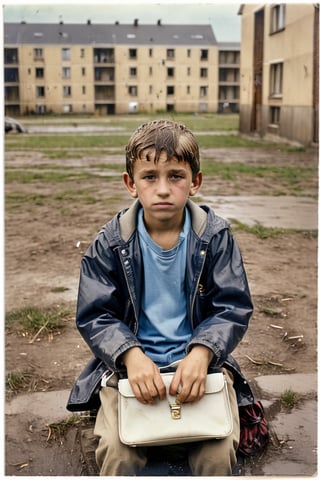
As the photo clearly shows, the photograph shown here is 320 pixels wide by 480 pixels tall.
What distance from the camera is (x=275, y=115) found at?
2023 cm

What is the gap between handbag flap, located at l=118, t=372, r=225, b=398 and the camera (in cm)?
180

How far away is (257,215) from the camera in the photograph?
6996 millimetres

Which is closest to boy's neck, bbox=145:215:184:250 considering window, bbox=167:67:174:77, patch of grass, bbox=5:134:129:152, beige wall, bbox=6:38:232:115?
beige wall, bbox=6:38:232:115

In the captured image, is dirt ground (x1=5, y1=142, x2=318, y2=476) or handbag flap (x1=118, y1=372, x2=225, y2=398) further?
dirt ground (x1=5, y1=142, x2=318, y2=476)

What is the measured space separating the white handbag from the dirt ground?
25.0 inches

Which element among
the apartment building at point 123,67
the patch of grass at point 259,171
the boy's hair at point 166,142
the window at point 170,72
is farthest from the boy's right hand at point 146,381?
the window at point 170,72

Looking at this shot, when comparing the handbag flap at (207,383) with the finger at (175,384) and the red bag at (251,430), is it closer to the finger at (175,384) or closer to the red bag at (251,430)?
the finger at (175,384)

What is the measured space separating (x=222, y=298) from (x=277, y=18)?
18.2 metres

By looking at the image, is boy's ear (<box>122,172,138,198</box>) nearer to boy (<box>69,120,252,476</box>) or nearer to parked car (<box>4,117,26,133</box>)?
boy (<box>69,120,252,476</box>)

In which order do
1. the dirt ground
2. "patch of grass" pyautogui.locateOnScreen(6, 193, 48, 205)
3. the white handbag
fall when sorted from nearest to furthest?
1. the white handbag
2. the dirt ground
3. "patch of grass" pyautogui.locateOnScreen(6, 193, 48, 205)

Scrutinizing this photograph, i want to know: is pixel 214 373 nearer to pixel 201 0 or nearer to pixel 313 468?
pixel 313 468

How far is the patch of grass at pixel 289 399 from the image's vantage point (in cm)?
270

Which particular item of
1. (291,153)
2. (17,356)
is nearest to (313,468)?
(17,356)

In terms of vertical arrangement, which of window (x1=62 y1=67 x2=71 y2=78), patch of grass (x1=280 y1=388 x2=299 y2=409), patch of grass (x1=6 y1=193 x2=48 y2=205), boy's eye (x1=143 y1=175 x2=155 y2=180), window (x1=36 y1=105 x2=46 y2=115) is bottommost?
patch of grass (x1=280 y1=388 x2=299 y2=409)
